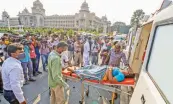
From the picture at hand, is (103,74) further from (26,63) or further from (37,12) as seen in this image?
(37,12)

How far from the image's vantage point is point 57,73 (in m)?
3.57

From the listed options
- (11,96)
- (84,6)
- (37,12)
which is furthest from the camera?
(37,12)

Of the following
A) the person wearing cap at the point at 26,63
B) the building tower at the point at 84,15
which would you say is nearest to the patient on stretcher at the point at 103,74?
the person wearing cap at the point at 26,63

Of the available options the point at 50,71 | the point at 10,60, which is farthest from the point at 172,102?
the point at 50,71

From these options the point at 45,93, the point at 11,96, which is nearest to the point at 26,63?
the point at 45,93

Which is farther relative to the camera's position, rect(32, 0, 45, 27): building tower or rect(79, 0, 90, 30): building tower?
rect(32, 0, 45, 27): building tower

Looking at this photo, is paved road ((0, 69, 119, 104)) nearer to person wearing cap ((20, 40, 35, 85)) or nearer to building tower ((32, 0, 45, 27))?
person wearing cap ((20, 40, 35, 85))

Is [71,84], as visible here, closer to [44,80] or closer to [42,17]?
[44,80]

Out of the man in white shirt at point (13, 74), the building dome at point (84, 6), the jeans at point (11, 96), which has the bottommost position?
the jeans at point (11, 96)

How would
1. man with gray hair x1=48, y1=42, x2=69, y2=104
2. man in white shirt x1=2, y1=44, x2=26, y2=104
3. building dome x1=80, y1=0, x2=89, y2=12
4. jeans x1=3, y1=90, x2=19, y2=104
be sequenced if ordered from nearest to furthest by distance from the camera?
1. man in white shirt x1=2, y1=44, x2=26, y2=104
2. jeans x1=3, y1=90, x2=19, y2=104
3. man with gray hair x1=48, y1=42, x2=69, y2=104
4. building dome x1=80, y1=0, x2=89, y2=12

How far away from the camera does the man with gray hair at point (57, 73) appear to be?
3.54 metres

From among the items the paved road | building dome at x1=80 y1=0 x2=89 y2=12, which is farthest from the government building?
the paved road

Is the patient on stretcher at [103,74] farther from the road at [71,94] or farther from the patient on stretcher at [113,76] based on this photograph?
the road at [71,94]

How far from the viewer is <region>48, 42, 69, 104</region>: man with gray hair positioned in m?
3.54
